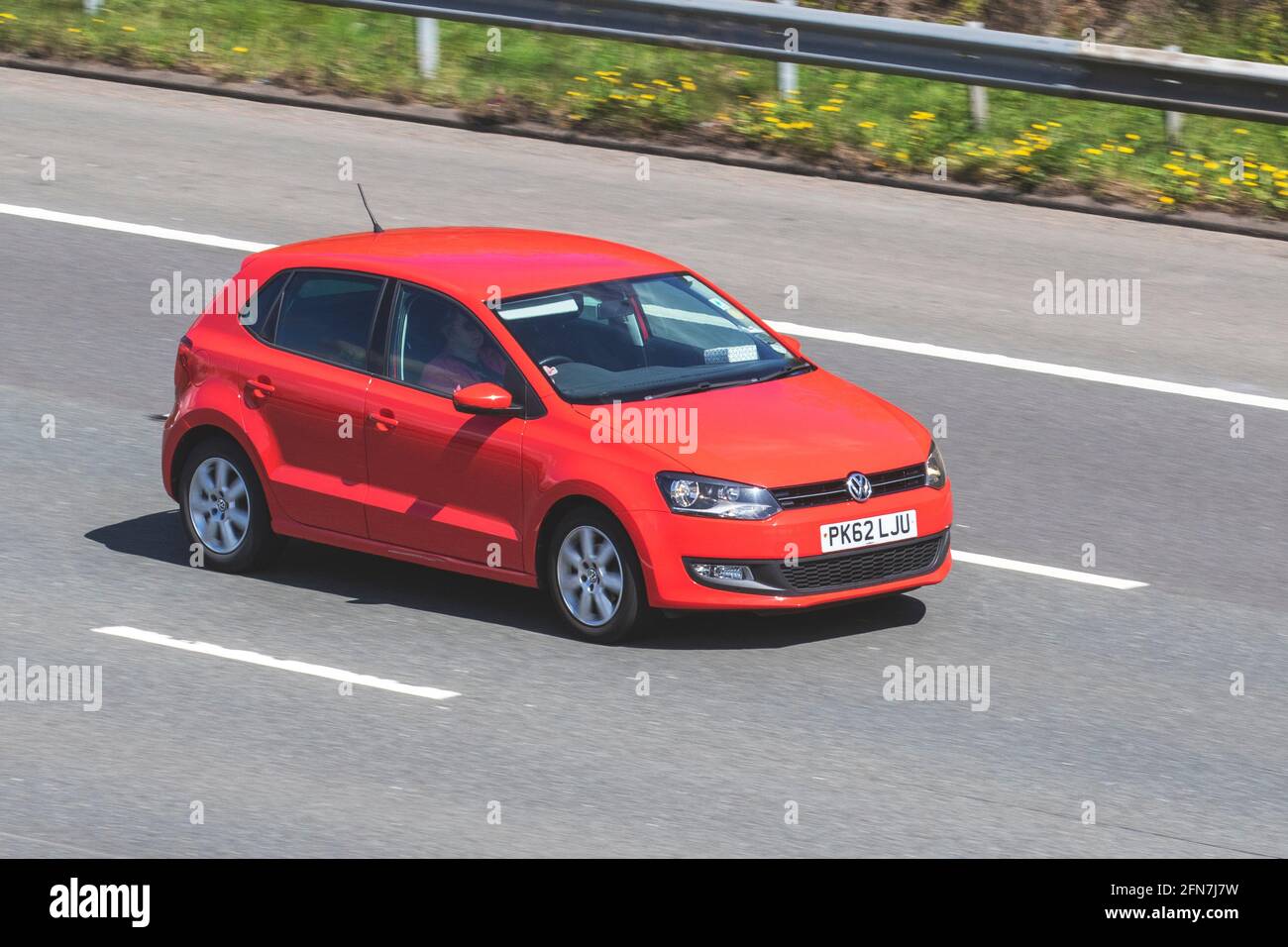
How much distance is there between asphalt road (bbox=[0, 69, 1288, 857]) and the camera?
318 inches

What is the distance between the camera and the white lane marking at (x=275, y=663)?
9.39 m

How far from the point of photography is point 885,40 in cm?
1855

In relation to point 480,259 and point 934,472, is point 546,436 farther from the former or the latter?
point 934,472

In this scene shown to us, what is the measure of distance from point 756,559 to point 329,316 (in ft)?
8.47

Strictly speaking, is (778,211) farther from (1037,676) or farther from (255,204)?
(1037,676)

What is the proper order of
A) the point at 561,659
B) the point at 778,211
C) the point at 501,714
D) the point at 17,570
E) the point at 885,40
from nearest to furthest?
1. the point at 501,714
2. the point at 561,659
3. the point at 17,570
4. the point at 778,211
5. the point at 885,40

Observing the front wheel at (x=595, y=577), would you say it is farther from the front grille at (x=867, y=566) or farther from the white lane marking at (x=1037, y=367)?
the white lane marking at (x=1037, y=367)

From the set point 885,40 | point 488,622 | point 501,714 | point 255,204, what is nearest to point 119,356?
point 255,204

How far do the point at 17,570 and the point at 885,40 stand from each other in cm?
977

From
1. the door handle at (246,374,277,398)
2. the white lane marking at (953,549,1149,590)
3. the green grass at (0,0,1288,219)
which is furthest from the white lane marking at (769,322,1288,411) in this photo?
the door handle at (246,374,277,398)

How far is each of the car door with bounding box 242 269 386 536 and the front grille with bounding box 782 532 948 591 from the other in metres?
2.16

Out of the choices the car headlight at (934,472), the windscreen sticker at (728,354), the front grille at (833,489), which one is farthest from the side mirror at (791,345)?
the front grille at (833,489)

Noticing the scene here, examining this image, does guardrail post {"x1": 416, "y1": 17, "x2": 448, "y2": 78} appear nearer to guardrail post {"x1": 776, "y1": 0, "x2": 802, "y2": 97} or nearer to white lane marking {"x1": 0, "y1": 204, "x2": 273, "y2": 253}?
guardrail post {"x1": 776, "y1": 0, "x2": 802, "y2": 97}

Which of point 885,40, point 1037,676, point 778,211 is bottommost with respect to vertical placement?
point 1037,676
